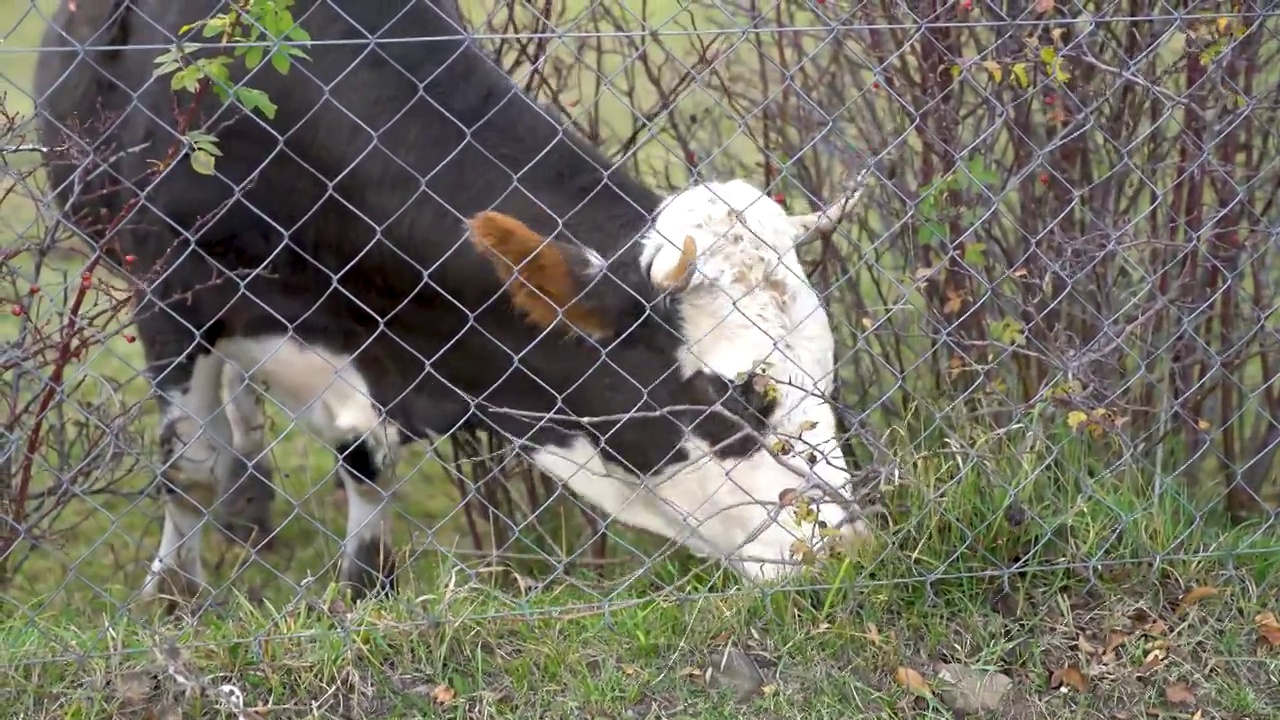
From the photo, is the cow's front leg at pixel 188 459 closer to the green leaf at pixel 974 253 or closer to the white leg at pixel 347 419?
the white leg at pixel 347 419

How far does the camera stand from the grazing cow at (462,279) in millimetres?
2906

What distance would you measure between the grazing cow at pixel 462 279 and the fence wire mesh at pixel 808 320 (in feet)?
0.04

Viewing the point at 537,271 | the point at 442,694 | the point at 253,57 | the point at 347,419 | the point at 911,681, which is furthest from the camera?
the point at 347,419

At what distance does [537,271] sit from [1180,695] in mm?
1483

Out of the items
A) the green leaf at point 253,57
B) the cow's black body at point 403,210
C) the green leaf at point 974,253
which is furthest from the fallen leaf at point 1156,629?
the green leaf at point 253,57

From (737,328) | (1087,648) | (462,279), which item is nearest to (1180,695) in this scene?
(1087,648)

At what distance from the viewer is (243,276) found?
3406 millimetres

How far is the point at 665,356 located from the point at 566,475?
44 cm

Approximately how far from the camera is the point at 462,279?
322 cm

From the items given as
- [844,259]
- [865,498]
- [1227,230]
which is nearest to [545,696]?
[865,498]

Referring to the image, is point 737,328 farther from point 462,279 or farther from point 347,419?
point 347,419

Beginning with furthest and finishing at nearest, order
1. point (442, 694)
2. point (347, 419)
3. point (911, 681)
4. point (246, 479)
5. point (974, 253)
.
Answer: point (246, 479) < point (347, 419) < point (974, 253) < point (911, 681) < point (442, 694)

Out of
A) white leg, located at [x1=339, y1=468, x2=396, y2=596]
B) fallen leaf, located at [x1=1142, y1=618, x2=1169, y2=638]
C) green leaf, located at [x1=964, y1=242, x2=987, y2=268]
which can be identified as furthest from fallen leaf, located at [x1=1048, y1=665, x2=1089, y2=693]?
white leg, located at [x1=339, y1=468, x2=396, y2=596]

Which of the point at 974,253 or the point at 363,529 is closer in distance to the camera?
the point at 974,253
